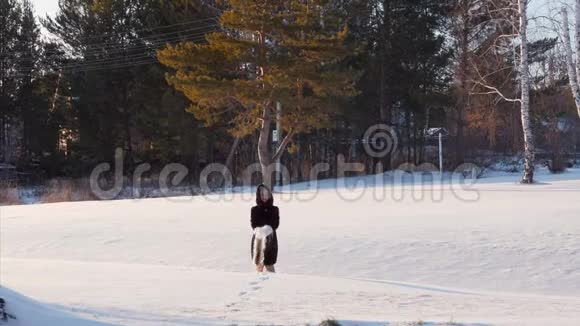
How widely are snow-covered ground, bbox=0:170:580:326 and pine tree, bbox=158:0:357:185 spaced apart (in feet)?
14.4

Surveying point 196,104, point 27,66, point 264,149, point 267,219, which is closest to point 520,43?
point 264,149

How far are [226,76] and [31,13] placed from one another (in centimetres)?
2113

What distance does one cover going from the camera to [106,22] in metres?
41.5

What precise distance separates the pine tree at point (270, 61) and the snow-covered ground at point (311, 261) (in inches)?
173

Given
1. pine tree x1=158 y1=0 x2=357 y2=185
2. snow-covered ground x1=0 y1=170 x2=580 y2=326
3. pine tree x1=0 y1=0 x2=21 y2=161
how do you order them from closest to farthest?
snow-covered ground x1=0 y1=170 x2=580 y2=326, pine tree x1=158 y1=0 x2=357 y2=185, pine tree x1=0 y1=0 x2=21 y2=161

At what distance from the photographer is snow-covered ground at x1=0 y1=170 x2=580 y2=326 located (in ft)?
23.3

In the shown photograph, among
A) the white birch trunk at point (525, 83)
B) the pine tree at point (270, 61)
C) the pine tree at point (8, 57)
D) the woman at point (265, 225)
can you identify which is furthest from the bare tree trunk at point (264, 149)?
the pine tree at point (8, 57)

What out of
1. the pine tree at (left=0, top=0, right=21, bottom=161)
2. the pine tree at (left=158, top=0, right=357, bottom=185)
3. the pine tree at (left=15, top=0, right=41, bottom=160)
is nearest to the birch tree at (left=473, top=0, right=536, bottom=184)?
the pine tree at (left=158, top=0, right=357, bottom=185)

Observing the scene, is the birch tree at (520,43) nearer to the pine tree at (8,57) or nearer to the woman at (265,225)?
the woman at (265,225)

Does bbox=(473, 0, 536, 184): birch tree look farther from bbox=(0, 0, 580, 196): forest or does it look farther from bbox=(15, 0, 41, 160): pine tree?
bbox=(15, 0, 41, 160): pine tree

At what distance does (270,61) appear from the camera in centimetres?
2759

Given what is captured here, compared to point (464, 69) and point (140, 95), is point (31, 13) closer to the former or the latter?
point (140, 95)

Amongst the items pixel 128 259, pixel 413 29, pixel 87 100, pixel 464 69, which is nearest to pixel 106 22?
pixel 87 100

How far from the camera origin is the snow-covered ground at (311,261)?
7102 mm
